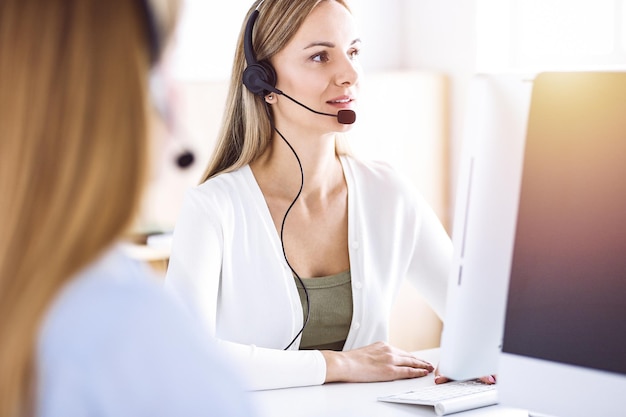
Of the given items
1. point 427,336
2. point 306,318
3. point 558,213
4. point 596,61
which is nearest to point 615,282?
point 558,213

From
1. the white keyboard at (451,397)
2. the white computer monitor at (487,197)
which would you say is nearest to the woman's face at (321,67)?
the white keyboard at (451,397)

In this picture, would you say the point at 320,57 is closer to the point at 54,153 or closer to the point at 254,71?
the point at 254,71

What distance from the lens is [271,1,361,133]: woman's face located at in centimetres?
191

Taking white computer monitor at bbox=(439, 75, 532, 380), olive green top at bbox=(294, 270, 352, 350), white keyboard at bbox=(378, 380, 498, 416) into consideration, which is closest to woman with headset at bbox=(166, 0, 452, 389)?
olive green top at bbox=(294, 270, 352, 350)

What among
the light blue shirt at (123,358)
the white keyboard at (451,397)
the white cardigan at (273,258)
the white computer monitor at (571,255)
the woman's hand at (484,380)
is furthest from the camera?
the white cardigan at (273,258)

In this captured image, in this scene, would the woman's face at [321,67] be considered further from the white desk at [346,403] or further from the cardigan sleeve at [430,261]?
the white desk at [346,403]

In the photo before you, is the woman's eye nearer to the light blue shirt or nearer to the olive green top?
the olive green top

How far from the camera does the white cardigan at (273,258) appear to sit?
1728 millimetres

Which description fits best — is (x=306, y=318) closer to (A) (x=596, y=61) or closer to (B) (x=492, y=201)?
(B) (x=492, y=201)

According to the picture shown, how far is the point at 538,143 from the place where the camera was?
3.34 feet

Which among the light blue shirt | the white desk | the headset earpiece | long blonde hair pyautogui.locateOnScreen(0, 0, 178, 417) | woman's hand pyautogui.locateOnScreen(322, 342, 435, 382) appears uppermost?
the headset earpiece

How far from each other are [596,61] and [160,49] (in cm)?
278

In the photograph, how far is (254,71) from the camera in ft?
6.26

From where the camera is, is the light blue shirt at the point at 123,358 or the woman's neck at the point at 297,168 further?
the woman's neck at the point at 297,168
